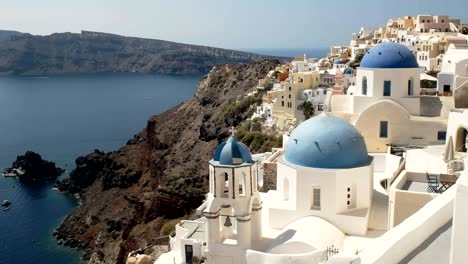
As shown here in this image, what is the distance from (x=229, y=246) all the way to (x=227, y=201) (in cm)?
126

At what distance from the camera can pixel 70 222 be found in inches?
2026

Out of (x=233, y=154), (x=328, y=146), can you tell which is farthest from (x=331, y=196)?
(x=233, y=154)

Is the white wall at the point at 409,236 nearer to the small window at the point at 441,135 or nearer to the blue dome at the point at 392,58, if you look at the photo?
the small window at the point at 441,135

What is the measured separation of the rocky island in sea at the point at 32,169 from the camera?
6712cm

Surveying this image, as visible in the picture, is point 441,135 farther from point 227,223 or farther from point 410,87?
point 227,223

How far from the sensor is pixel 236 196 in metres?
13.9

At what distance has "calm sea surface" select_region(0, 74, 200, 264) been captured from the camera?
1869 inches

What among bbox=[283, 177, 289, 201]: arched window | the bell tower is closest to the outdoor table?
bbox=[283, 177, 289, 201]: arched window

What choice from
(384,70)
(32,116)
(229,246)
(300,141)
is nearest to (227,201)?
(229,246)

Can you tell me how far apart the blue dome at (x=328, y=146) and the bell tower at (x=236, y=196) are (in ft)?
5.13

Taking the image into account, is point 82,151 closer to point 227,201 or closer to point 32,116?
point 32,116

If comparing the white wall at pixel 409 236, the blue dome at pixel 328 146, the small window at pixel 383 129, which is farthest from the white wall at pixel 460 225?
the small window at pixel 383 129

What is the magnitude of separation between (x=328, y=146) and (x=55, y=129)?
9093 centimetres

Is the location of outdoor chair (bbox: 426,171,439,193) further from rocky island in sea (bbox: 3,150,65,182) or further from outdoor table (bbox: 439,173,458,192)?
rocky island in sea (bbox: 3,150,65,182)
